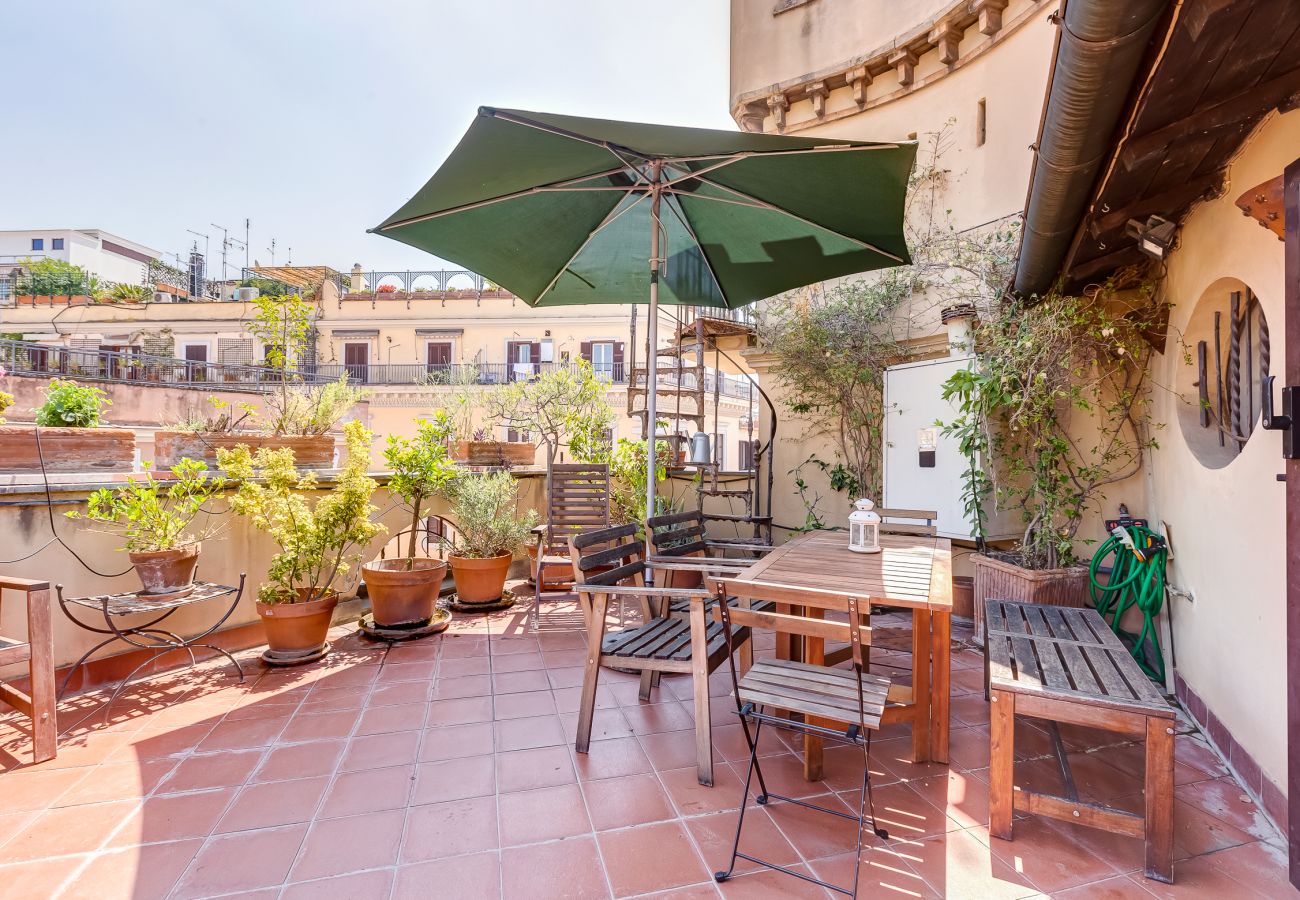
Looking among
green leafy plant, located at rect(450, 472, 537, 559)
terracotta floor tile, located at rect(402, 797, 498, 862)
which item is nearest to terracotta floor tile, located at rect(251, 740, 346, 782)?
terracotta floor tile, located at rect(402, 797, 498, 862)

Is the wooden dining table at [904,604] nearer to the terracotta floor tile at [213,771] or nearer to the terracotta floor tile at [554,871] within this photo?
the terracotta floor tile at [554,871]

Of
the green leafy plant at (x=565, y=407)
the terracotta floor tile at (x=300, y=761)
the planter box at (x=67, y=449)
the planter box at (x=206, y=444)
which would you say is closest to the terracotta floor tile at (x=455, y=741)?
the terracotta floor tile at (x=300, y=761)

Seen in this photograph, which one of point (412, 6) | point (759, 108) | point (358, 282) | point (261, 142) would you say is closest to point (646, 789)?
point (759, 108)

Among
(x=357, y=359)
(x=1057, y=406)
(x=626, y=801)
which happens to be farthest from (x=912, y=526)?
(x=357, y=359)

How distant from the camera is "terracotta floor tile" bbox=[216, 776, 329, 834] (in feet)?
6.79

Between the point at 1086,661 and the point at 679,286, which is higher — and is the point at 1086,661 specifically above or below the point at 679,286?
below

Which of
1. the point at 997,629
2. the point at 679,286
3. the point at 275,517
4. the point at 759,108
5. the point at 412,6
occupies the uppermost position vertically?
the point at 412,6

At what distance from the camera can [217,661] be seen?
11.8 feet

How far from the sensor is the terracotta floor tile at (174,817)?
1.98 meters

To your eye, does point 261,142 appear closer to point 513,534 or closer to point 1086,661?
point 513,534

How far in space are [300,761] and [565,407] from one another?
5389 millimetres

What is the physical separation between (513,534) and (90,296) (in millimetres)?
25807

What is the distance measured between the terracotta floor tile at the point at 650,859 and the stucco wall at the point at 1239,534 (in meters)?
1.99

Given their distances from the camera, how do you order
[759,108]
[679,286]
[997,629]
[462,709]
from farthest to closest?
[759,108], [679,286], [462,709], [997,629]
